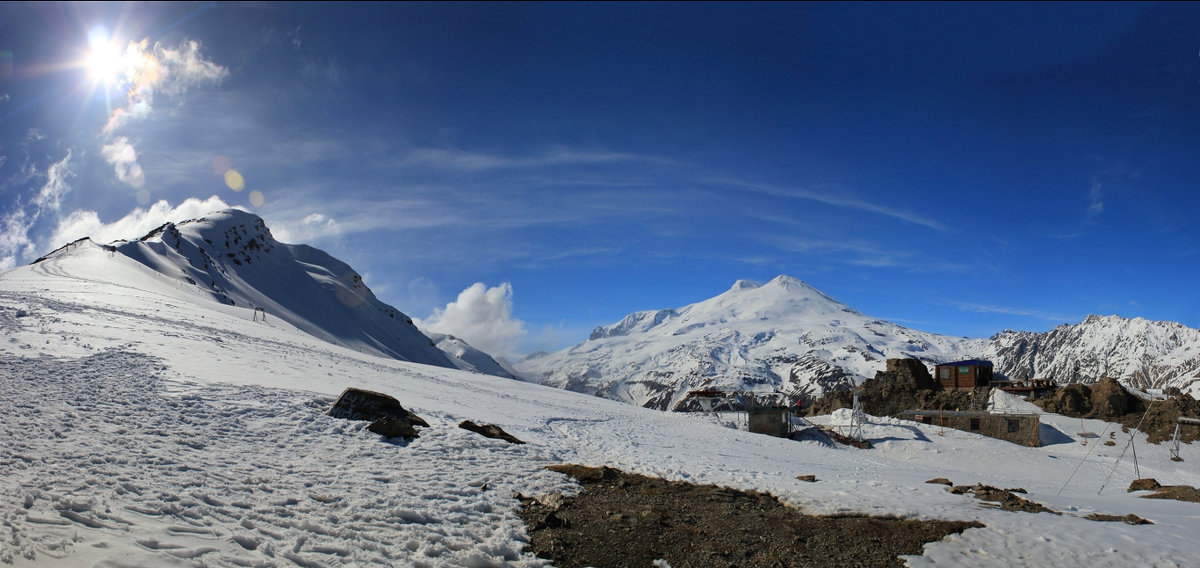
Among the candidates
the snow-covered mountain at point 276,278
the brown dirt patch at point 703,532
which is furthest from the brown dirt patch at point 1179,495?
the snow-covered mountain at point 276,278

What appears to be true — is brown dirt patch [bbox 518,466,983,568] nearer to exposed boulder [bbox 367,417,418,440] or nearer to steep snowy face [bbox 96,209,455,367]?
exposed boulder [bbox 367,417,418,440]

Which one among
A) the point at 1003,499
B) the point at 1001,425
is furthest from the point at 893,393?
the point at 1003,499

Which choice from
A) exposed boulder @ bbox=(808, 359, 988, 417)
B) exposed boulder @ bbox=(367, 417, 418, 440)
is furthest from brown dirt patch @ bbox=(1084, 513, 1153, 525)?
exposed boulder @ bbox=(808, 359, 988, 417)

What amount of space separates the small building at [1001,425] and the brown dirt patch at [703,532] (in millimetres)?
43546

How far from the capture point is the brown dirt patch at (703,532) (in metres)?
10.9

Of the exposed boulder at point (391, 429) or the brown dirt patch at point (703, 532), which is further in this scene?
the exposed boulder at point (391, 429)

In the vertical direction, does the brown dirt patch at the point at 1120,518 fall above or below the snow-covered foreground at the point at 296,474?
above

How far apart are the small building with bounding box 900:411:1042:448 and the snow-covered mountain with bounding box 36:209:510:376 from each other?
88.9 meters

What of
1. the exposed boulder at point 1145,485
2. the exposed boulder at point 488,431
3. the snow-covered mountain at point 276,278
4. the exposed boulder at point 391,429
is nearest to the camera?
the exposed boulder at point 391,429

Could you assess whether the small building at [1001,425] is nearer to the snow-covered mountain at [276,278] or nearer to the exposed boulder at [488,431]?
the exposed boulder at [488,431]

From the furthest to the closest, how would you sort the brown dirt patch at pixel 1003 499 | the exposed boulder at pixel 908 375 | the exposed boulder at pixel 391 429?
the exposed boulder at pixel 908 375 → the exposed boulder at pixel 391 429 → the brown dirt patch at pixel 1003 499

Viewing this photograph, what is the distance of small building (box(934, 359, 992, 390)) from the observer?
248ft

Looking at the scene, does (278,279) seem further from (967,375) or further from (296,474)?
(296,474)

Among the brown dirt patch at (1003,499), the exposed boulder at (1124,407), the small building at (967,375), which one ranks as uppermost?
the small building at (967,375)
